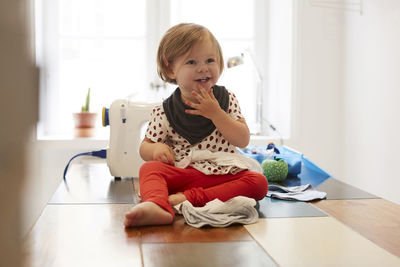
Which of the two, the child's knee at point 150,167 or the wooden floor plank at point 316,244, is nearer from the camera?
the wooden floor plank at point 316,244

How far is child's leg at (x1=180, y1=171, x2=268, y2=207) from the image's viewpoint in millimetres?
1026

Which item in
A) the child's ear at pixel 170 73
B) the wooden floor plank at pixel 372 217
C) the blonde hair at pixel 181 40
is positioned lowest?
the wooden floor plank at pixel 372 217

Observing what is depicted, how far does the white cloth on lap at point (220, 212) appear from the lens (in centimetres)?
89

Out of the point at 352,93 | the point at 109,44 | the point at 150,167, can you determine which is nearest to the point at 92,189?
the point at 150,167

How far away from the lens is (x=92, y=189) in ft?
4.11

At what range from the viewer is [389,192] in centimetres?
197

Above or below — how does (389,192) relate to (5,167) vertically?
below

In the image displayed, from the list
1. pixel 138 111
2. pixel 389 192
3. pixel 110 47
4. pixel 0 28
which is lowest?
pixel 389 192

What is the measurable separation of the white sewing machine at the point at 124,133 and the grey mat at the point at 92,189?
0.04 m

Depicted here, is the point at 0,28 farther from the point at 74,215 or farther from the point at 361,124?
the point at 361,124

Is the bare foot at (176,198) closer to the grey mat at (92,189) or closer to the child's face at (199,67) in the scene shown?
the grey mat at (92,189)

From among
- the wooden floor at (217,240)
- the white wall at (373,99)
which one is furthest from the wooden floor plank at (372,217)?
the white wall at (373,99)

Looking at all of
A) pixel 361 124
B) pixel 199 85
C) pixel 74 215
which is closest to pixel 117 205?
pixel 74 215

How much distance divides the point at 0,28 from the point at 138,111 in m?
1.33
